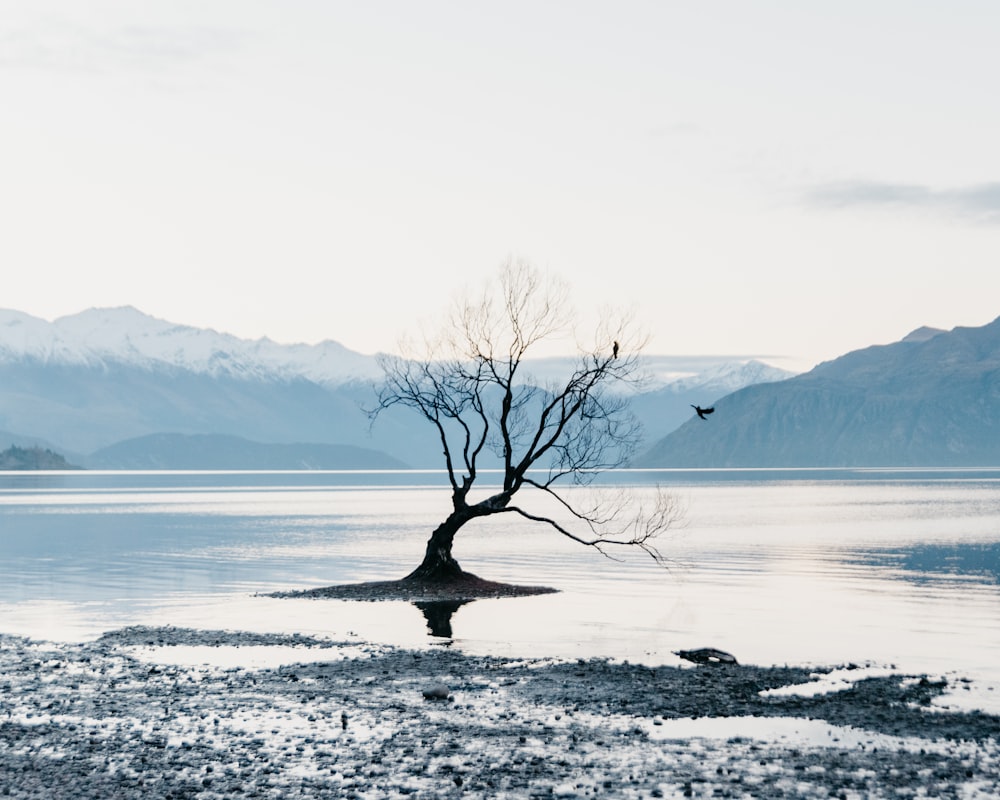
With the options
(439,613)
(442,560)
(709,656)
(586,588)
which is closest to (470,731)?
(709,656)

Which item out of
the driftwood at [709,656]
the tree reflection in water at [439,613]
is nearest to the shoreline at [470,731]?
the driftwood at [709,656]

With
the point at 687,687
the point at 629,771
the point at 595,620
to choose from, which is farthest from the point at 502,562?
the point at 629,771

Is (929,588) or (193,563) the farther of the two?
(193,563)

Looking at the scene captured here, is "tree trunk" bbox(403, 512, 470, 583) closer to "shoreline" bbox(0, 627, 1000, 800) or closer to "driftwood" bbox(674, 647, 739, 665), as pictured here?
"shoreline" bbox(0, 627, 1000, 800)

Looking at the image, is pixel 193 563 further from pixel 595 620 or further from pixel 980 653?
pixel 980 653

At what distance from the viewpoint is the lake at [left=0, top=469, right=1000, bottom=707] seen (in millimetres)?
44625

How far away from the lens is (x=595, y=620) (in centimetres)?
5128

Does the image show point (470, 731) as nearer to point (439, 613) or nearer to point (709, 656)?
point (709, 656)

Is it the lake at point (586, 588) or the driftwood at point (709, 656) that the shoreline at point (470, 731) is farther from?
the lake at point (586, 588)

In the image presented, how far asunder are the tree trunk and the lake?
4.43 meters

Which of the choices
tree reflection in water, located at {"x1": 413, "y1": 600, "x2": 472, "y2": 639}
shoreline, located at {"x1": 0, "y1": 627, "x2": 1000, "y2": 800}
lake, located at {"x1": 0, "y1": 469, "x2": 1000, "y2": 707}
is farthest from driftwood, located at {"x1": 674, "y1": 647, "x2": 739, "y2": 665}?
tree reflection in water, located at {"x1": 413, "y1": 600, "x2": 472, "y2": 639}

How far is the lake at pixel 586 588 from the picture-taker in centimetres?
4462

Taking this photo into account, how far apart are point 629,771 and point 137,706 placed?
43.2 ft

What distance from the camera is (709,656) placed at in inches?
1513
